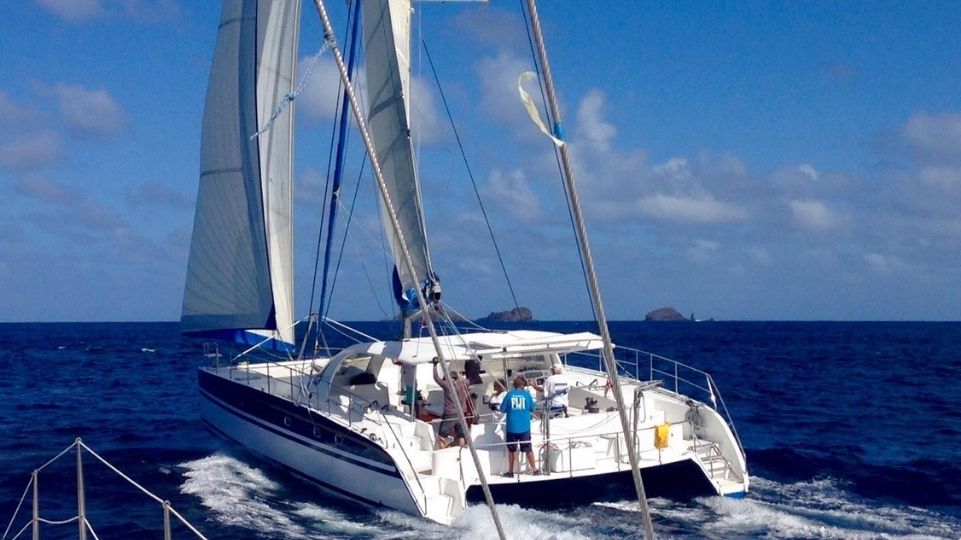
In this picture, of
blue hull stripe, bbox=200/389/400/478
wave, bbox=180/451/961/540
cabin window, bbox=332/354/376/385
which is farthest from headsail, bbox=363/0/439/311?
wave, bbox=180/451/961/540

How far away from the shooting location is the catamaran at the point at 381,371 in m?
12.8

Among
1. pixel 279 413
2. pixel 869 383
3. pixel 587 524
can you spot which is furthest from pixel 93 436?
pixel 869 383

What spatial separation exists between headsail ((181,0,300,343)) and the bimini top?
131 inches

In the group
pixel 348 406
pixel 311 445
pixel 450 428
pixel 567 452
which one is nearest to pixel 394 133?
pixel 348 406

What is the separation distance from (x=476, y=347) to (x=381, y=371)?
302 cm

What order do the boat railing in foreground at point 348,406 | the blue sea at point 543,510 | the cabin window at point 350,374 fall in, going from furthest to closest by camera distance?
1. the cabin window at point 350,374
2. the boat railing in foreground at point 348,406
3. the blue sea at point 543,510

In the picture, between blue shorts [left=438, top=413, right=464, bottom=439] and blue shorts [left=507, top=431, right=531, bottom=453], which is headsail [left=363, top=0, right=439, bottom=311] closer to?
blue shorts [left=438, top=413, right=464, bottom=439]

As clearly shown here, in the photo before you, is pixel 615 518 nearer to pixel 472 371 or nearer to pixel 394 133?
pixel 472 371

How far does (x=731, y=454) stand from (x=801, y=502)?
1.25m

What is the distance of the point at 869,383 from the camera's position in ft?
116

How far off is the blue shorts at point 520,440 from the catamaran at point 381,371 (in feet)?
0.41

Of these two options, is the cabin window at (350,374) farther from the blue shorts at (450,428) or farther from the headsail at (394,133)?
the blue shorts at (450,428)

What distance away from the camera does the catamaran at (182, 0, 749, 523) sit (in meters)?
12.8

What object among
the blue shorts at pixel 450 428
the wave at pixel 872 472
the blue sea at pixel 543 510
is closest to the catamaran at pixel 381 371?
the blue shorts at pixel 450 428
